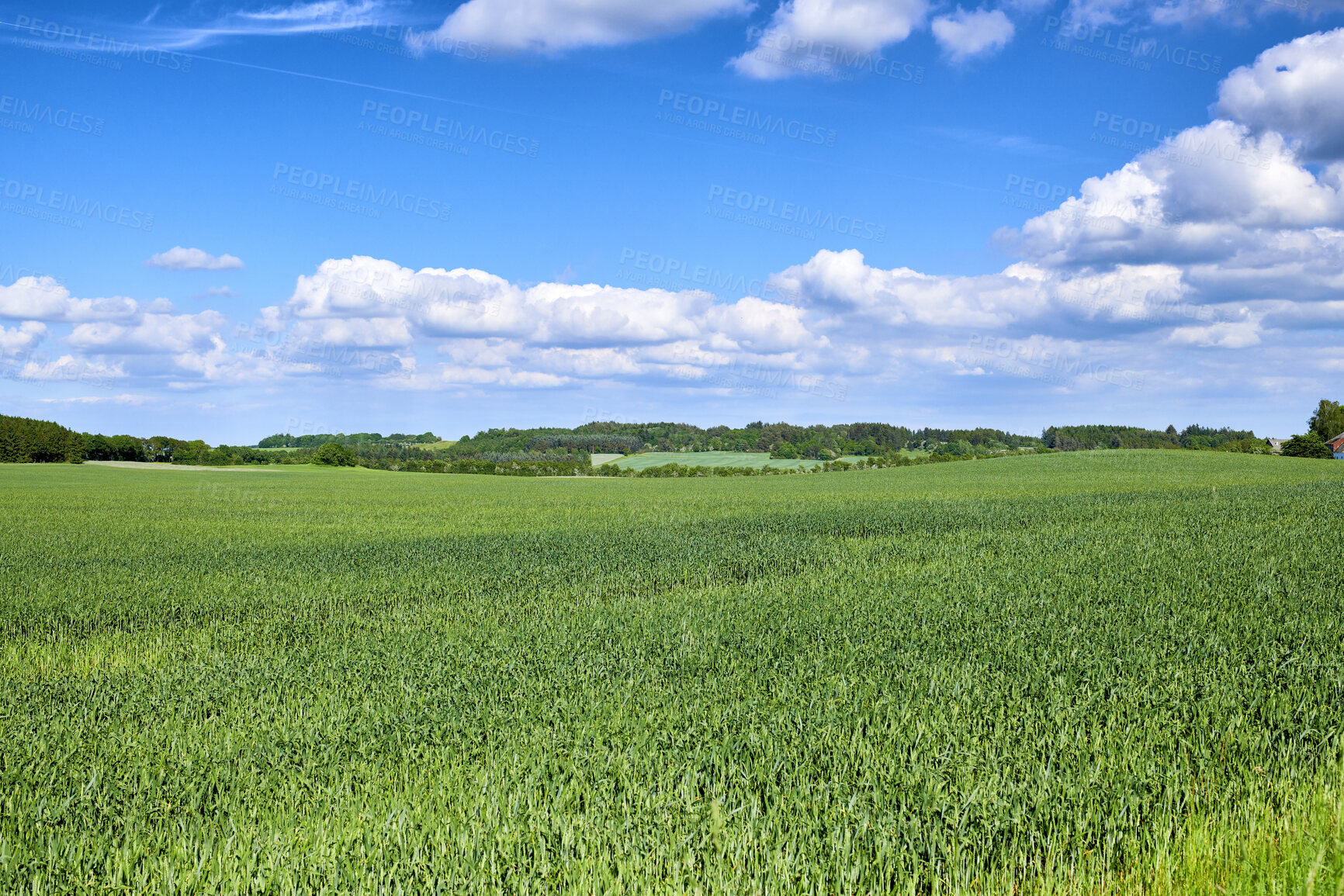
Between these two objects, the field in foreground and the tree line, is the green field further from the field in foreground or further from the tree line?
the field in foreground

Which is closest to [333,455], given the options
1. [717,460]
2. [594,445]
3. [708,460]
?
[594,445]

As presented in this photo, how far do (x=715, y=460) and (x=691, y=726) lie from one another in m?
105

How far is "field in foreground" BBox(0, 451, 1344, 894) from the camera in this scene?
4324 millimetres

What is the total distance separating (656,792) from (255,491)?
53367 millimetres

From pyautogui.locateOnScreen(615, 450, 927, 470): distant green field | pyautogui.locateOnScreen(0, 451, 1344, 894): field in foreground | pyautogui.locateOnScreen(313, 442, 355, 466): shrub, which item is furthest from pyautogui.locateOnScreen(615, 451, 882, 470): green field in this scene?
pyautogui.locateOnScreen(0, 451, 1344, 894): field in foreground

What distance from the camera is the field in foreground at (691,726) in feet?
14.2

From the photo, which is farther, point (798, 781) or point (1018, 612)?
point (1018, 612)

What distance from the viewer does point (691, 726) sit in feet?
20.1

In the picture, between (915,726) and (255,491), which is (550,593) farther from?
(255,491)

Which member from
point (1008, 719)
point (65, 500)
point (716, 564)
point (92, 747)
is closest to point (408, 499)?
point (65, 500)

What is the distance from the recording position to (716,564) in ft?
55.1

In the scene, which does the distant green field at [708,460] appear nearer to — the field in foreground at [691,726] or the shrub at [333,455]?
the shrub at [333,455]

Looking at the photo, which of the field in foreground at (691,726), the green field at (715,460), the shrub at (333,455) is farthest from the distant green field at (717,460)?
the field in foreground at (691,726)

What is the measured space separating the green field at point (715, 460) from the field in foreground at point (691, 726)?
86990 millimetres
